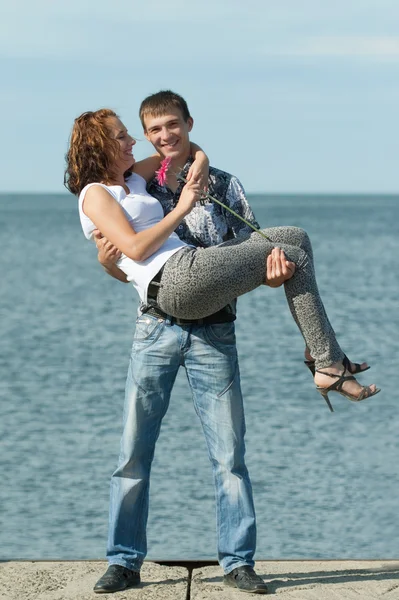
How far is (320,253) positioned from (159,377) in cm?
3389

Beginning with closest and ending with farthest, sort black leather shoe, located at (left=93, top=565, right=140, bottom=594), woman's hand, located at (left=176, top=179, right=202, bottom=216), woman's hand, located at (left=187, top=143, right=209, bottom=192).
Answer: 1. woman's hand, located at (left=176, top=179, right=202, bottom=216)
2. woman's hand, located at (left=187, top=143, right=209, bottom=192)
3. black leather shoe, located at (left=93, top=565, right=140, bottom=594)

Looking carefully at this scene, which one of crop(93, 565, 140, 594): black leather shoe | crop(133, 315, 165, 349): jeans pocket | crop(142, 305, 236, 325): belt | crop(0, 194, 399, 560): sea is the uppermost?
crop(142, 305, 236, 325): belt

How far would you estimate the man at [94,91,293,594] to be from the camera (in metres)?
4.51

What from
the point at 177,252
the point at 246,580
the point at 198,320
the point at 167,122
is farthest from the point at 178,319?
the point at 246,580

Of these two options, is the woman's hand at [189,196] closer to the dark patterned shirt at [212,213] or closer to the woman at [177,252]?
the woman at [177,252]

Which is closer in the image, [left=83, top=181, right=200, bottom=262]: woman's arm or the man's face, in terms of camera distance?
[left=83, top=181, right=200, bottom=262]: woman's arm

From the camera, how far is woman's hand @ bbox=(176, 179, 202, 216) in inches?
168

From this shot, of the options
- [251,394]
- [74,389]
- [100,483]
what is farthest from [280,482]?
[74,389]

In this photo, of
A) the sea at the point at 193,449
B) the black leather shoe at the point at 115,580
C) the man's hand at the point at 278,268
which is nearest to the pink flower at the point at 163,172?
the man's hand at the point at 278,268

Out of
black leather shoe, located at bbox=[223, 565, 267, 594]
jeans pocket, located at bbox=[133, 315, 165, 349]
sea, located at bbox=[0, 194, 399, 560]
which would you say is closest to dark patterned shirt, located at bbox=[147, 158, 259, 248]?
jeans pocket, located at bbox=[133, 315, 165, 349]

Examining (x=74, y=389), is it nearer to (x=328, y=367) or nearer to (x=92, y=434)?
(x=92, y=434)

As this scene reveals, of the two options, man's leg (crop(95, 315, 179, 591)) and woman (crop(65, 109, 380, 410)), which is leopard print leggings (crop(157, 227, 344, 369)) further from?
man's leg (crop(95, 315, 179, 591))

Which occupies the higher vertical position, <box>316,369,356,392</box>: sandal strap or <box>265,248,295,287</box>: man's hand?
<box>265,248,295,287</box>: man's hand

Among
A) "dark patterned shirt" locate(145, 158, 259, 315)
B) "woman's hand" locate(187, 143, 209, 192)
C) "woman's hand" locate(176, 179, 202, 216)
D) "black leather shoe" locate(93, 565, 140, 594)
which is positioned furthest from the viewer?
"dark patterned shirt" locate(145, 158, 259, 315)
